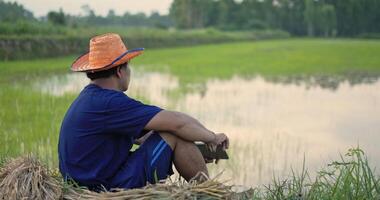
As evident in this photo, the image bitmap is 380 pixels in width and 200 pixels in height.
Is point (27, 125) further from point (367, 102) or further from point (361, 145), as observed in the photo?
point (367, 102)

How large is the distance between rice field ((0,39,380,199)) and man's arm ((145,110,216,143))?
0.39m

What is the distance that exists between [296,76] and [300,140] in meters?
6.69

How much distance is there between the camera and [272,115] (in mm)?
7184

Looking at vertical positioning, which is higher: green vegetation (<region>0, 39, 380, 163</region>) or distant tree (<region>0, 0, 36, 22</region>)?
distant tree (<region>0, 0, 36, 22</region>)

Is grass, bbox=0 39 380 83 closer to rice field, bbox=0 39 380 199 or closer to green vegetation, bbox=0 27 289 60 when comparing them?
rice field, bbox=0 39 380 199

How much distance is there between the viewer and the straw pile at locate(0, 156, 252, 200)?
2.05m

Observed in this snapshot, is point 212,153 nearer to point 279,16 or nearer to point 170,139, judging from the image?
point 170,139

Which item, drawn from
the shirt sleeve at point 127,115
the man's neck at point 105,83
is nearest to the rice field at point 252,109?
the shirt sleeve at point 127,115

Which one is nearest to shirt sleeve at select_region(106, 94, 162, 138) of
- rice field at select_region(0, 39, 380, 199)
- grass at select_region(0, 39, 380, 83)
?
rice field at select_region(0, 39, 380, 199)

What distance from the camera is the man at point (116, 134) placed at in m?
2.35

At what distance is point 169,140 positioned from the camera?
96.9 inches

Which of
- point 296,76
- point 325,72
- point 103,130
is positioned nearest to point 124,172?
point 103,130

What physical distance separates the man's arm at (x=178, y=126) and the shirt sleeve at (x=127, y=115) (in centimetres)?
3

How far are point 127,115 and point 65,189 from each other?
41cm
